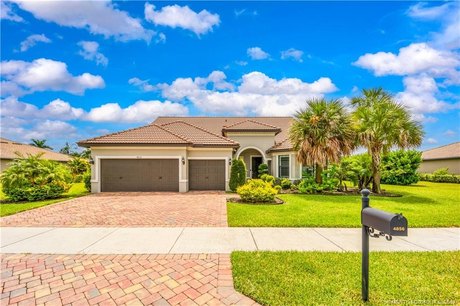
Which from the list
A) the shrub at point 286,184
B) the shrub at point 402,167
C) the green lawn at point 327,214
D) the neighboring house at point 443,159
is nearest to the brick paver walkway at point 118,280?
the green lawn at point 327,214

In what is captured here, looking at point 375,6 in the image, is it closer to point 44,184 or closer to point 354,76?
point 354,76

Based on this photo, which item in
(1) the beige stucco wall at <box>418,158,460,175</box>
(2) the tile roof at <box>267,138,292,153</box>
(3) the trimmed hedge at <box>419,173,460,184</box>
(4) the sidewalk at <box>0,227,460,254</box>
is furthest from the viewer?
(1) the beige stucco wall at <box>418,158,460,175</box>

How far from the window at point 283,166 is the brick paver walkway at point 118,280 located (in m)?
14.9

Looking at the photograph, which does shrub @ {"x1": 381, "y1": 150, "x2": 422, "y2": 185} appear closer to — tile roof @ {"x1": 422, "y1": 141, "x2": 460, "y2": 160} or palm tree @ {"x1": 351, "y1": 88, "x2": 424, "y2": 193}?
palm tree @ {"x1": 351, "y1": 88, "x2": 424, "y2": 193}

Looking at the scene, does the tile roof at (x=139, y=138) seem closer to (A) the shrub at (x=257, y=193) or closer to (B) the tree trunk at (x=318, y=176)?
(A) the shrub at (x=257, y=193)

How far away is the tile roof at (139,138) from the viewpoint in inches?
616

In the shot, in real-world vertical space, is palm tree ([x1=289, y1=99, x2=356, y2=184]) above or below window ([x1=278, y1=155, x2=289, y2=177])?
above

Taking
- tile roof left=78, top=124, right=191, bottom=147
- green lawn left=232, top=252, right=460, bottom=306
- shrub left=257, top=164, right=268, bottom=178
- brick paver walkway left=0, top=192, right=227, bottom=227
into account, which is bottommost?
brick paver walkway left=0, top=192, right=227, bottom=227

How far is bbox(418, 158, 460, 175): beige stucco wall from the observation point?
27.9 metres

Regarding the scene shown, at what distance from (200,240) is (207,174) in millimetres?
11111

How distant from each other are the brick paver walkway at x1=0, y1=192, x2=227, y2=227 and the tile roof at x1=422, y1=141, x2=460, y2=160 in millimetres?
32412

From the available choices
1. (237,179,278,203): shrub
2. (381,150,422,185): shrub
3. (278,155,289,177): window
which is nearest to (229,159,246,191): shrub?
(237,179,278,203): shrub

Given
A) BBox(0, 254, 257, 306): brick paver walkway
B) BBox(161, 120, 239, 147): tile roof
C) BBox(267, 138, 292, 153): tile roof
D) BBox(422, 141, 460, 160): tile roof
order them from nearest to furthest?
1. BBox(0, 254, 257, 306): brick paver walkway
2. BBox(161, 120, 239, 147): tile roof
3. BBox(267, 138, 292, 153): tile roof
4. BBox(422, 141, 460, 160): tile roof

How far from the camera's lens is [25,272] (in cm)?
424
